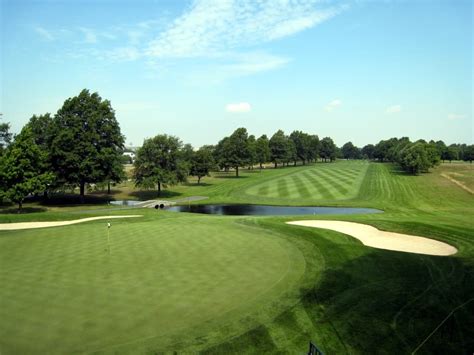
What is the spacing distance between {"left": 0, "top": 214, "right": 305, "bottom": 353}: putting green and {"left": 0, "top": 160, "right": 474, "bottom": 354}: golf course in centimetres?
6

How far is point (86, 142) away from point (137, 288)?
148ft

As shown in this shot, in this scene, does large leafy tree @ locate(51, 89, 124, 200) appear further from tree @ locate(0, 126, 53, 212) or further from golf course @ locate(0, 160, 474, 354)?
golf course @ locate(0, 160, 474, 354)

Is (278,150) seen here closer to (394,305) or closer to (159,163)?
(159,163)

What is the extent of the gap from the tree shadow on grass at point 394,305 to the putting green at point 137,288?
2193 millimetres

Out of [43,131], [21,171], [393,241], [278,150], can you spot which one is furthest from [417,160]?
[21,171]

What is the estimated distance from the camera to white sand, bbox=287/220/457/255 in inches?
936

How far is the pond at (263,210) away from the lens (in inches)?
2012

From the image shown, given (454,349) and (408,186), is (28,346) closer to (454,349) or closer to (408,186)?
(454,349)

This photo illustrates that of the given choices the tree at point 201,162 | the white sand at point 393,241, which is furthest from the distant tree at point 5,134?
the white sand at point 393,241

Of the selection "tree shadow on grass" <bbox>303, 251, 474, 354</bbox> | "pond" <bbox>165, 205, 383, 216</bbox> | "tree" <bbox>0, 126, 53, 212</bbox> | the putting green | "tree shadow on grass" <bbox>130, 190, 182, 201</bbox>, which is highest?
"tree" <bbox>0, 126, 53, 212</bbox>

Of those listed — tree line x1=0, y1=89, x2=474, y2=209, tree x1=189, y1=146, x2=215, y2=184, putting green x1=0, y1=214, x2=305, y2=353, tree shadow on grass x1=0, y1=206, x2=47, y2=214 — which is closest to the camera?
putting green x1=0, y1=214, x2=305, y2=353

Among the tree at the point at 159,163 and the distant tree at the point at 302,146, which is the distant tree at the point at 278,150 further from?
the tree at the point at 159,163

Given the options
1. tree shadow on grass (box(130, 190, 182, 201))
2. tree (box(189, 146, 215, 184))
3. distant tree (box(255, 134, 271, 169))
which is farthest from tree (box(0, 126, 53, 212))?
distant tree (box(255, 134, 271, 169))

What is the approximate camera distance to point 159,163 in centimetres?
6944
